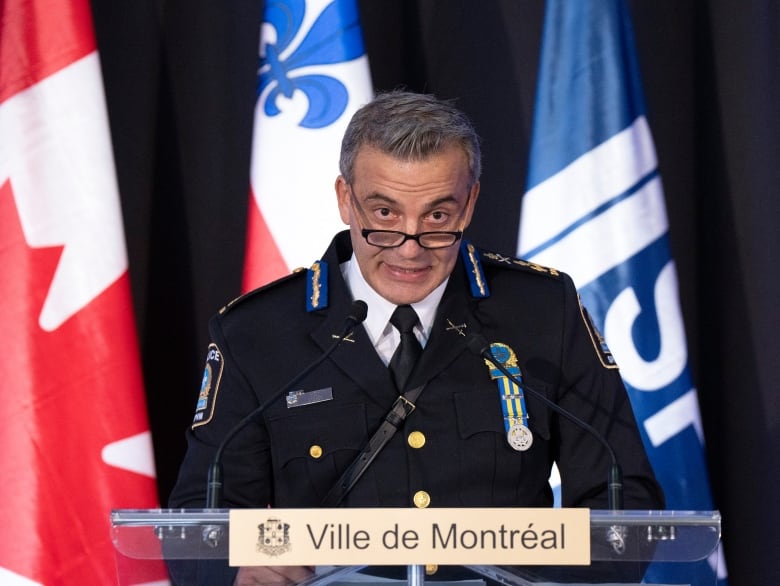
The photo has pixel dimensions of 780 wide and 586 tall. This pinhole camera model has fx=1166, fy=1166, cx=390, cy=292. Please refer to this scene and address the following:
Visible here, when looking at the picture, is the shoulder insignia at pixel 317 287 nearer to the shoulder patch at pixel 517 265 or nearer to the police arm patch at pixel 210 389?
the police arm patch at pixel 210 389

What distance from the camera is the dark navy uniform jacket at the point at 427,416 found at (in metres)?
1.85

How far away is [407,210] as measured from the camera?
1.82 meters

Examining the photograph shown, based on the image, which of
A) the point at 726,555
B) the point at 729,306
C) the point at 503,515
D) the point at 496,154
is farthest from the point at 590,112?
the point at 503,515

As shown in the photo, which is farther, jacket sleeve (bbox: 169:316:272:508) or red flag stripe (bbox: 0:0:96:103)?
red flag stripe (bbox: 0:0:96:103)

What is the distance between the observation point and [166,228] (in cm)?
278

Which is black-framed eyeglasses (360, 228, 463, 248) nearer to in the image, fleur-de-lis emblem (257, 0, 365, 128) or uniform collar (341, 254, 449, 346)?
uniform collar (341, 254, 449, 346)

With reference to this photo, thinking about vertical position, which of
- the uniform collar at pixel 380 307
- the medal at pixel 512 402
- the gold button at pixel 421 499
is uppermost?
the uniform collar at pixel 380 307

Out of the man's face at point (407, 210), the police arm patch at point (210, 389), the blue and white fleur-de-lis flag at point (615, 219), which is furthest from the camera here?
the blue and white fleur-de-lis flag at point (615, 219)

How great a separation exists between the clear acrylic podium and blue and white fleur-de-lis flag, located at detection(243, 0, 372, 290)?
4.47 ft

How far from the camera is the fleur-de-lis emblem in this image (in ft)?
8.61

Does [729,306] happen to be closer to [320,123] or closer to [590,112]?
[590,112]

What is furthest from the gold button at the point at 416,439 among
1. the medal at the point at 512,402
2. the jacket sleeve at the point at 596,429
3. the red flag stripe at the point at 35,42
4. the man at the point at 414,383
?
the red flag stripe at the point at 35,42

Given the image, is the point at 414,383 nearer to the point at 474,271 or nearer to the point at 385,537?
the point at 474,271

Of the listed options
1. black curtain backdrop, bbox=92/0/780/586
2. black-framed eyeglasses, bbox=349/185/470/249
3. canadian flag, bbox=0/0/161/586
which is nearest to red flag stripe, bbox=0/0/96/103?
canadian flag, bbox=0/0/161/586
